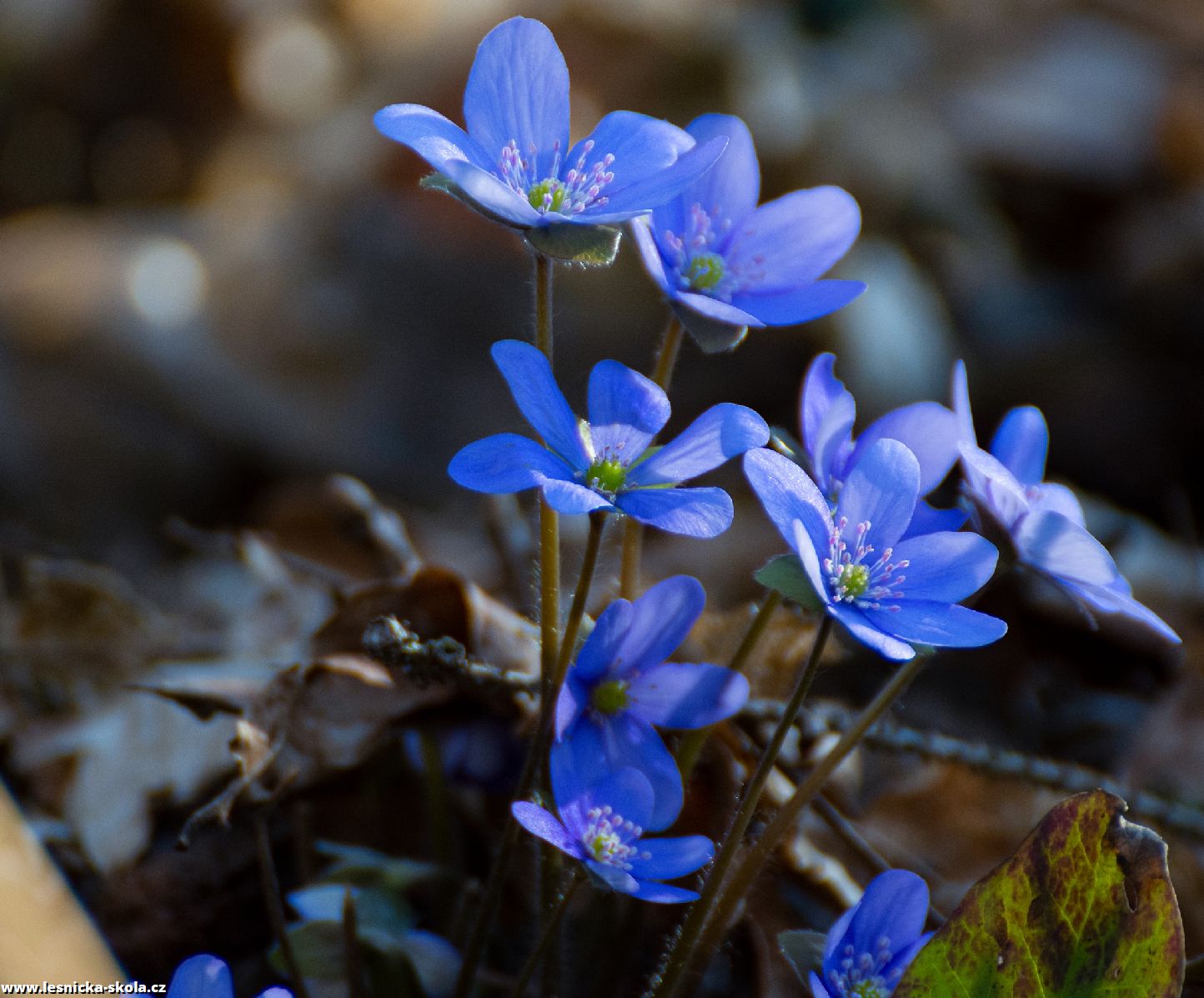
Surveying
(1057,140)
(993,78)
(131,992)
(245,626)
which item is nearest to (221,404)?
(245,626)

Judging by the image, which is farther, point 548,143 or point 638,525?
point 638,525

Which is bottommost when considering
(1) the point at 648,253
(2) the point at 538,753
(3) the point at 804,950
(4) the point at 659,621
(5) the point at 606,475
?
(3) the point at 804,950

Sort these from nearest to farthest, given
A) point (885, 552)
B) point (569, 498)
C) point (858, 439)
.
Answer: point (569, 498) < point (885, 552) < point (858, 439)

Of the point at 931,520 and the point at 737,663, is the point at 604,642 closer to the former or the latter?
the point at 737,663

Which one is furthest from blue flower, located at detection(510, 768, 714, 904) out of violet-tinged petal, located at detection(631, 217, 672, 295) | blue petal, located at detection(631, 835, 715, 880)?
violet-tinged petal, located at detection(631, 217, 672, 295)

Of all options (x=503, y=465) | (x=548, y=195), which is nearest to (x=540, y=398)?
(x=503, y=465)

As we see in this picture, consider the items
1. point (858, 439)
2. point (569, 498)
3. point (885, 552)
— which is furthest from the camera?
point (858, 439)

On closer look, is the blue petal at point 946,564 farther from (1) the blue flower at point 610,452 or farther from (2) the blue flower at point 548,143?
(2) the blue flower at point 548,143

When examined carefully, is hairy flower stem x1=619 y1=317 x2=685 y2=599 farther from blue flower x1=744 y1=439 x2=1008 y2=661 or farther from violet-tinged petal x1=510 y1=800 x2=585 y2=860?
violet-tinged petal x1=510 y1=800 x2=585 y2=860
